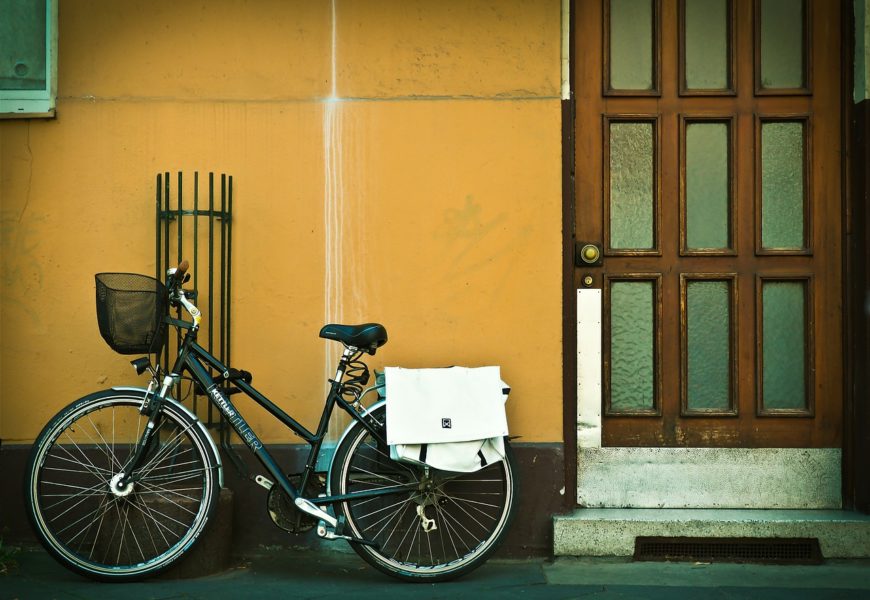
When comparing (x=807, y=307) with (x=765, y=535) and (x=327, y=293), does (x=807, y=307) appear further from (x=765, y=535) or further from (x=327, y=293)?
(x=327, y=293)

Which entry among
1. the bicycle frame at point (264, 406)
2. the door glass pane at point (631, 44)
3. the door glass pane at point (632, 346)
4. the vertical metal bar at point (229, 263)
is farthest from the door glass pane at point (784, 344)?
the vertical metal bar at point (229, 263)

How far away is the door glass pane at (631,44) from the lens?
5.21 meters

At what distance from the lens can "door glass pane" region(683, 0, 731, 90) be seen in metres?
5.20

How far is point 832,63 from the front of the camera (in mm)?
5156

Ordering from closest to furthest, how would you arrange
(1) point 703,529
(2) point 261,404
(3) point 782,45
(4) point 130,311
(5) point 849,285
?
(4) point 130,311, (2) point 261,404, (1) point 703,529, (5) point 849,285, (3) point 782,45

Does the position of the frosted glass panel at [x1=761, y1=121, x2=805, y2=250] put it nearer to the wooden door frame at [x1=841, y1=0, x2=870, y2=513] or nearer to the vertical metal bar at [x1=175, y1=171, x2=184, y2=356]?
the wooden door frame at [x1=841, y1=0, x2=870, y2=513]

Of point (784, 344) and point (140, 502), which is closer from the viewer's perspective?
point (140, 502)

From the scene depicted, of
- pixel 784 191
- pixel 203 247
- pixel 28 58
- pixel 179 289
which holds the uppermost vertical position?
pixel 28 58

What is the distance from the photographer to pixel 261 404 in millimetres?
4676

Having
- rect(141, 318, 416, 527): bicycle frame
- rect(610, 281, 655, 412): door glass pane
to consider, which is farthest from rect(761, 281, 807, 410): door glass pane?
rect(141, 318, 416, 527): bicycle frame

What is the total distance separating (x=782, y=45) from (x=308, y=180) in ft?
8.66

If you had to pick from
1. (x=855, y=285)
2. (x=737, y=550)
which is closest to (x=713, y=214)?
(x=855, y=285)

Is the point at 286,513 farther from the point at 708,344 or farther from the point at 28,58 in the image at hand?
the point at 28,58

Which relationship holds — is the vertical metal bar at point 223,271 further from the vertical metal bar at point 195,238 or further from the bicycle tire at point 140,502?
the bicycle tire at point 140,502
